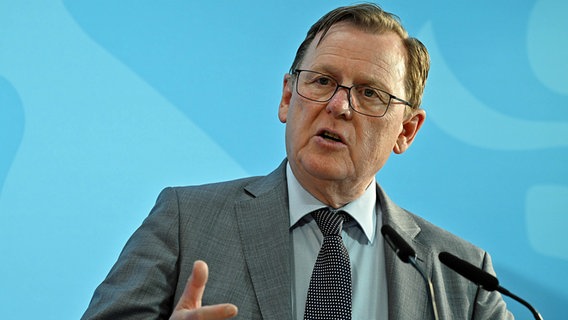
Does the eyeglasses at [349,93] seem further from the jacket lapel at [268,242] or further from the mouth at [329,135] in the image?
the jacket lapel at [268,242]

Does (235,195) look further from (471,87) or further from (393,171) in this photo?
(471,87)

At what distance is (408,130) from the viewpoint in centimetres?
252

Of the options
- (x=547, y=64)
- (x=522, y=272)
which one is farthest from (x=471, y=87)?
(x=522, y=272)

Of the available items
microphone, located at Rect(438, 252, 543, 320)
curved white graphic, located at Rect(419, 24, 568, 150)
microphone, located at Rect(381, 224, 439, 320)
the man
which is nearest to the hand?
the man

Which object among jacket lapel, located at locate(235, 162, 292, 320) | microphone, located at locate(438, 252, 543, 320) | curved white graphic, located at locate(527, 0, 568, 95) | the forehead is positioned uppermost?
curved white graphic, located at locate(527, 0, 568, 95)

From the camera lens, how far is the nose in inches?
85.5

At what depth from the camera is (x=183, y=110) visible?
2.72 meters

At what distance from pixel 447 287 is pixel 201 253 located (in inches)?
26.4

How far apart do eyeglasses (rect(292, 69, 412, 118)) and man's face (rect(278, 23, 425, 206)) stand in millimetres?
14

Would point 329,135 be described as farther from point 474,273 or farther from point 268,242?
point 474,273

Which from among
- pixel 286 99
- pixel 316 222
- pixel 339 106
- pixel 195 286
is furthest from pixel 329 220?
pixel 195 286

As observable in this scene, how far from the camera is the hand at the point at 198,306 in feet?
5.26

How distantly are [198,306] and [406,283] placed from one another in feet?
2.22

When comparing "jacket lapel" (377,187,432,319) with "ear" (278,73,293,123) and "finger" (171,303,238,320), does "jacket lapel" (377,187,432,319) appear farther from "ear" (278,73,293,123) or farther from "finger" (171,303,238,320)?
"finger" (171,303,238,320)
